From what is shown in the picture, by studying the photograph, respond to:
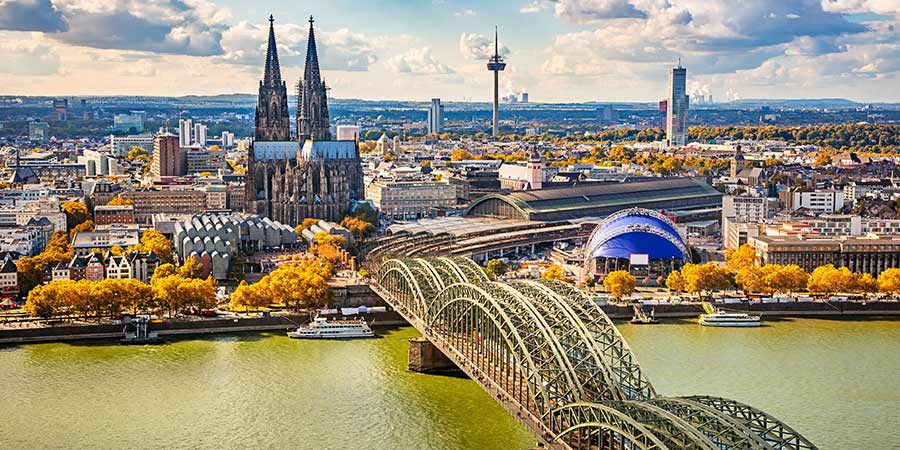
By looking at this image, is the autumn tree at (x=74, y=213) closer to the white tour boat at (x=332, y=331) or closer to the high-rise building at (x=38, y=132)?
the white tour boat at (x=332, y=331)

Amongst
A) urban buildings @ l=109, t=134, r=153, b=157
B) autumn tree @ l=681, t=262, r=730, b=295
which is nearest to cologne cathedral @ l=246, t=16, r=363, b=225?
autumn tree @ l=681, t=262, r=730, b=295

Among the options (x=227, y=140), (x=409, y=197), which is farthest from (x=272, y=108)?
(x=227, y=140)

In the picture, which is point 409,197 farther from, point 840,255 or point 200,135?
point 200,135

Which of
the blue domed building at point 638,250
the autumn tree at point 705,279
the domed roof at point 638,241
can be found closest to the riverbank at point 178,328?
the autumn tree at point 705,279

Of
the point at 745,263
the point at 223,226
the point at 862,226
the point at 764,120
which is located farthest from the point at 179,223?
the point at 764,120

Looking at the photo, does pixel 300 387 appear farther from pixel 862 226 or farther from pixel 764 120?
pixel 764 120

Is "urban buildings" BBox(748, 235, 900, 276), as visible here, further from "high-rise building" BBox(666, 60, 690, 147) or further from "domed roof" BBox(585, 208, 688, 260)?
"high-rise building" BBox(666, 60, 690, 147)
